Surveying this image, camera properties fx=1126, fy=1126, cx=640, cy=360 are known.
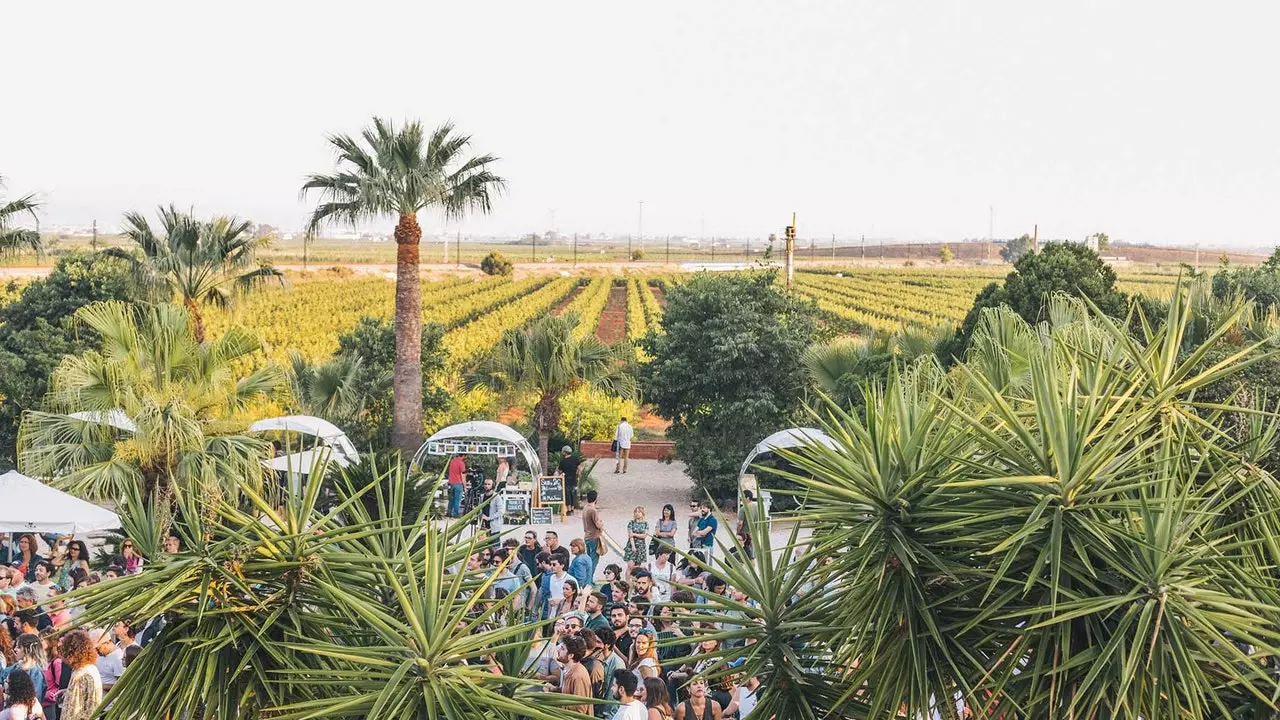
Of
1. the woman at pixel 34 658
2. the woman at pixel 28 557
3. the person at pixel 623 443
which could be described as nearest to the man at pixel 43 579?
the woman at pixel 28 557

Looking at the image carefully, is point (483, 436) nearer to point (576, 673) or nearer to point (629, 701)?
point (576, 673)

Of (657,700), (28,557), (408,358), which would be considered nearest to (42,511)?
(28,557)

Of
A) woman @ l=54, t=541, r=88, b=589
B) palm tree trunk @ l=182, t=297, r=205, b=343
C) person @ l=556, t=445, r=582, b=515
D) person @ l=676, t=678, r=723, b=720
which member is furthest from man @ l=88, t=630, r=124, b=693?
person @ l=556, t=445, r=582, b=515

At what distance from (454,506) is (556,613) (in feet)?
25.2

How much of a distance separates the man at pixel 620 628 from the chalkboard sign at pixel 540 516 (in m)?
7.66

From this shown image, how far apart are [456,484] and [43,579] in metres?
7.09

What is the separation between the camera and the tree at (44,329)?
20.8 m

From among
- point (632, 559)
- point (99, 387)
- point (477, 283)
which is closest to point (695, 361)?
point (632, 559)

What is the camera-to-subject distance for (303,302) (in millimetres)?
63656

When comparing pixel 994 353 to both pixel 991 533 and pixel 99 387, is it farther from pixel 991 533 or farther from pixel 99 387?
pixel 99 387

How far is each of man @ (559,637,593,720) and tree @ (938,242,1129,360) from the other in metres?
14.1

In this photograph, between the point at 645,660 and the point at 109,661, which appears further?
the point at 109,661

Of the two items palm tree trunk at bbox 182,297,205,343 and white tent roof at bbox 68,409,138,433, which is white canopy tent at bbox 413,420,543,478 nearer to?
palm tree trunk at bbox 182,297,205,343

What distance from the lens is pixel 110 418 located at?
13906mm
